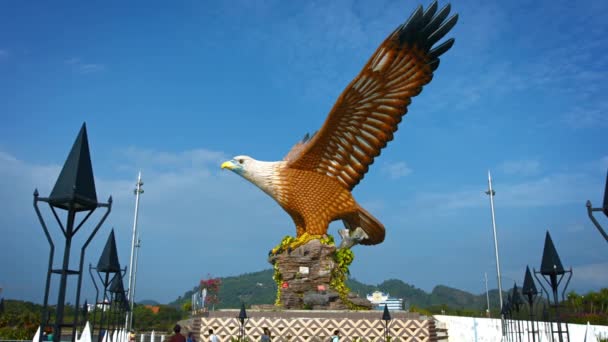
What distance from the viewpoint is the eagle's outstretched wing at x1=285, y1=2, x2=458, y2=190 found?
15.4m

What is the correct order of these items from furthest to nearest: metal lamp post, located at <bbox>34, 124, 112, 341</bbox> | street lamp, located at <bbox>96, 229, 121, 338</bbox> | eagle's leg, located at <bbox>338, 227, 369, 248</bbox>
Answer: eagle's leg, located at <bbox>338, 227, 369, 248</bbox> < street lamp, located at <bbox>96, 229, 121, 338</bbox> < metal lamp post, located at <bbox>34, 124, 112, 341</bbox>

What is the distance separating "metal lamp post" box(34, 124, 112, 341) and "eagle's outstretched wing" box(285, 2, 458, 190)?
1156cm

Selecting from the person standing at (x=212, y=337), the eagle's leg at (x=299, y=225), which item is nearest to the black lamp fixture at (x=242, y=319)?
the person standing at (x=212, y=337)

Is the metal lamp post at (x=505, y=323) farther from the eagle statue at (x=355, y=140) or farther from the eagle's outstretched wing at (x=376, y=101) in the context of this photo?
the eagle's outstretched wing at (x=376, y=101)

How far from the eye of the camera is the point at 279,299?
612 inches

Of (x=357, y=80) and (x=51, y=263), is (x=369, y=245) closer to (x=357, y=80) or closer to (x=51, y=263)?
(x=357, y=80)

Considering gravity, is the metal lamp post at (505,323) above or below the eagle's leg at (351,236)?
below

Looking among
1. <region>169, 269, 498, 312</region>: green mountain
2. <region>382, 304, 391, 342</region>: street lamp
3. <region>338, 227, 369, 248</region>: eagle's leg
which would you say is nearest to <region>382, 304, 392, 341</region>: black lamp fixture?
<region>382, 304, 391, 342</region>: street lamp

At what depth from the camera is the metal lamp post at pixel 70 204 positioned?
4.04 m

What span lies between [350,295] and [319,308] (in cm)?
147

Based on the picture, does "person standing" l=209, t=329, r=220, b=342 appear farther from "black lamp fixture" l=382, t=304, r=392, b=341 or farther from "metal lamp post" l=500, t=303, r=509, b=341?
"metal lamp post" l=500, t=303, r=509, b=341

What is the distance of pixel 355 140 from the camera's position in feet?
54.1

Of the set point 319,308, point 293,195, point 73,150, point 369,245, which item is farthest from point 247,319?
point 73,150

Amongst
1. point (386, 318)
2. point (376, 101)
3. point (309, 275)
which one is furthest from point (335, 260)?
point (376, 101)
